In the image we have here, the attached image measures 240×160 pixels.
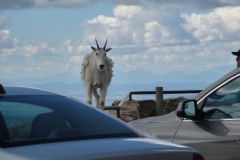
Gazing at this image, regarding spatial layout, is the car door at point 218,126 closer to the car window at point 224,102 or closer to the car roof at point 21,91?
the car window at point 224,102

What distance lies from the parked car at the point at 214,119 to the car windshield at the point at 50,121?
5.20 feet

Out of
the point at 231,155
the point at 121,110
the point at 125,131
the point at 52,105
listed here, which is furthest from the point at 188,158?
the point at 121,110

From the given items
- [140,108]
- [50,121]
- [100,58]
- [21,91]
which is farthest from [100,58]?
[50,121]

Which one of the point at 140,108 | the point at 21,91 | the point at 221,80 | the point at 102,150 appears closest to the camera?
the point at 102,150

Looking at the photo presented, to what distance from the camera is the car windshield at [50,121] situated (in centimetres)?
470

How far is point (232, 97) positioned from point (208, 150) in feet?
1.82

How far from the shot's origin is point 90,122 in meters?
5.07

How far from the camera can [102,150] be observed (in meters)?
4.32

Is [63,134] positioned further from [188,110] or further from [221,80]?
[221,80]

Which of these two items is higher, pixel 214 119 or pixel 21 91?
pixel 21 91

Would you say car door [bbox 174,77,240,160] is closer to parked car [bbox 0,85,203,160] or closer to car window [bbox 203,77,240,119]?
car window [bbox 203,77,240,119]

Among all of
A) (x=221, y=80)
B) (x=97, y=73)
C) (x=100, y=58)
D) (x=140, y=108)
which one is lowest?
(x=140, y=108)

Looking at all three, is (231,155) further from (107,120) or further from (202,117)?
(107,120)

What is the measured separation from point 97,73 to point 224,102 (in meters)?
17.7
